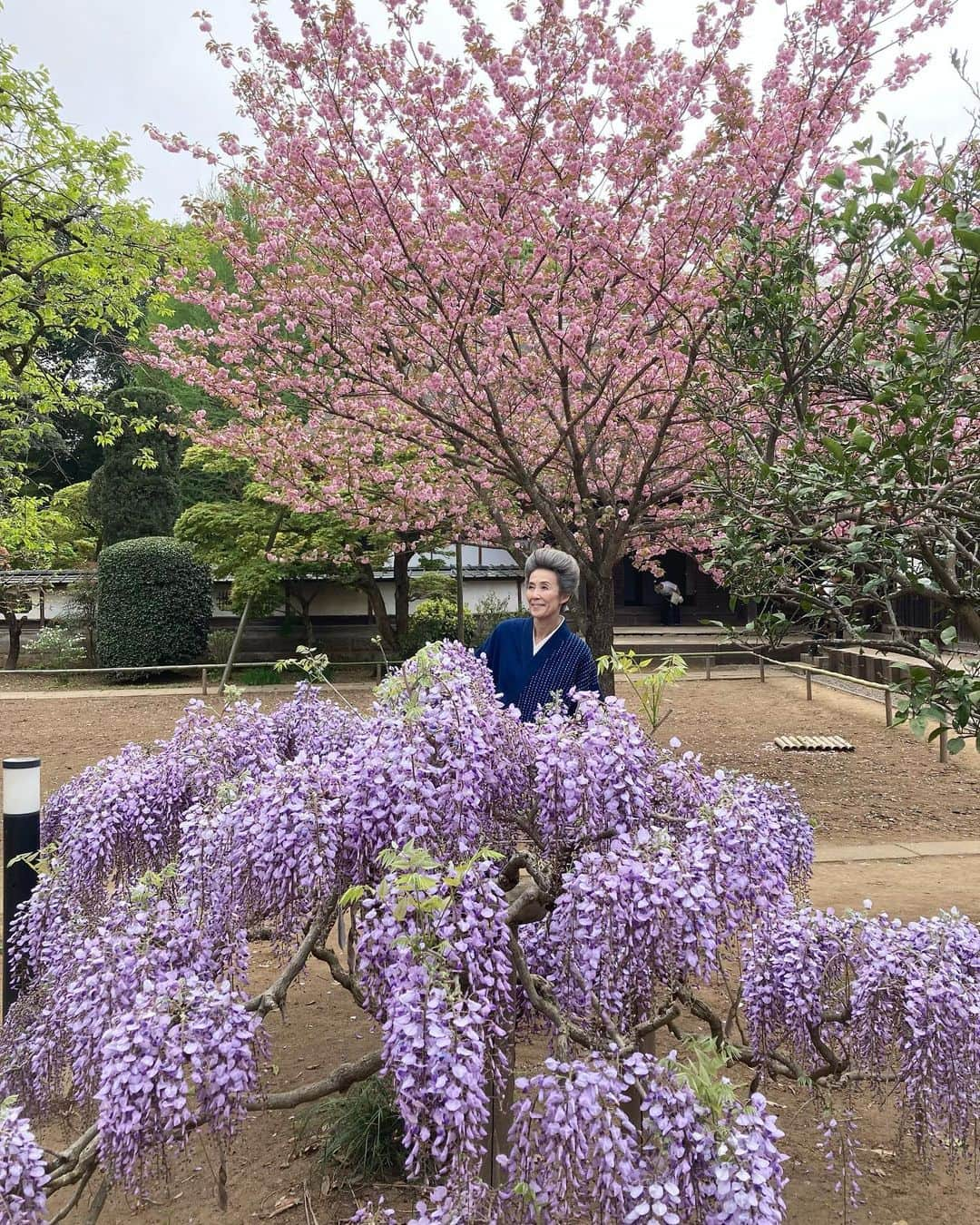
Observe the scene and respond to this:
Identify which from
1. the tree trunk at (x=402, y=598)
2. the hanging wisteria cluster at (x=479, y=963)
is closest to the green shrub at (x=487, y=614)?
the tree trunk at (x=402, y=598)

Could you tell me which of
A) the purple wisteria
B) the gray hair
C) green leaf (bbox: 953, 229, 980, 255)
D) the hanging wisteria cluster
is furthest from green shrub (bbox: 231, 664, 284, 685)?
green leaf (bbox: 953, 229, 980, 255)

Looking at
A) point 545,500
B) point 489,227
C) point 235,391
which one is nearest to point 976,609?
point 545,500

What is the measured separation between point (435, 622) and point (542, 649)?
540 inches

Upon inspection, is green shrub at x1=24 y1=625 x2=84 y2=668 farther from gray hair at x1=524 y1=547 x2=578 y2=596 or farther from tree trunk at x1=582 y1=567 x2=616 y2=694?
gray hair at x1=524 y1=547 x2=578 y2=596

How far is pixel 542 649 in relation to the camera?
279 cm

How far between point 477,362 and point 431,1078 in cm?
612

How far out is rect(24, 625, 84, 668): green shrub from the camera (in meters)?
16.4

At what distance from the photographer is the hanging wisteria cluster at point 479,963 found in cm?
147

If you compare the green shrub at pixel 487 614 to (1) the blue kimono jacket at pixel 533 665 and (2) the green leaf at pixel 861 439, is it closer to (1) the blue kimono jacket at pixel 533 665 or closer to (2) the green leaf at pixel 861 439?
(1) the blue kimono jacket at pixel 533 665

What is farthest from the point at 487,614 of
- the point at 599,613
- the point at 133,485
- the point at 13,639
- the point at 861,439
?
the point at 861,439

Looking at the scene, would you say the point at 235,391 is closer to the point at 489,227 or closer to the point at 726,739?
the point at 489,227

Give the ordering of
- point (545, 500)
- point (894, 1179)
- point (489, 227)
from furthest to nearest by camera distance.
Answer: point (545, 500), point (489, 227), point (894, 1179)

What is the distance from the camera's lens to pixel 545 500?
6602 mm

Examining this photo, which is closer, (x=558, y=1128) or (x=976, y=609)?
(x=558, y=1128)
